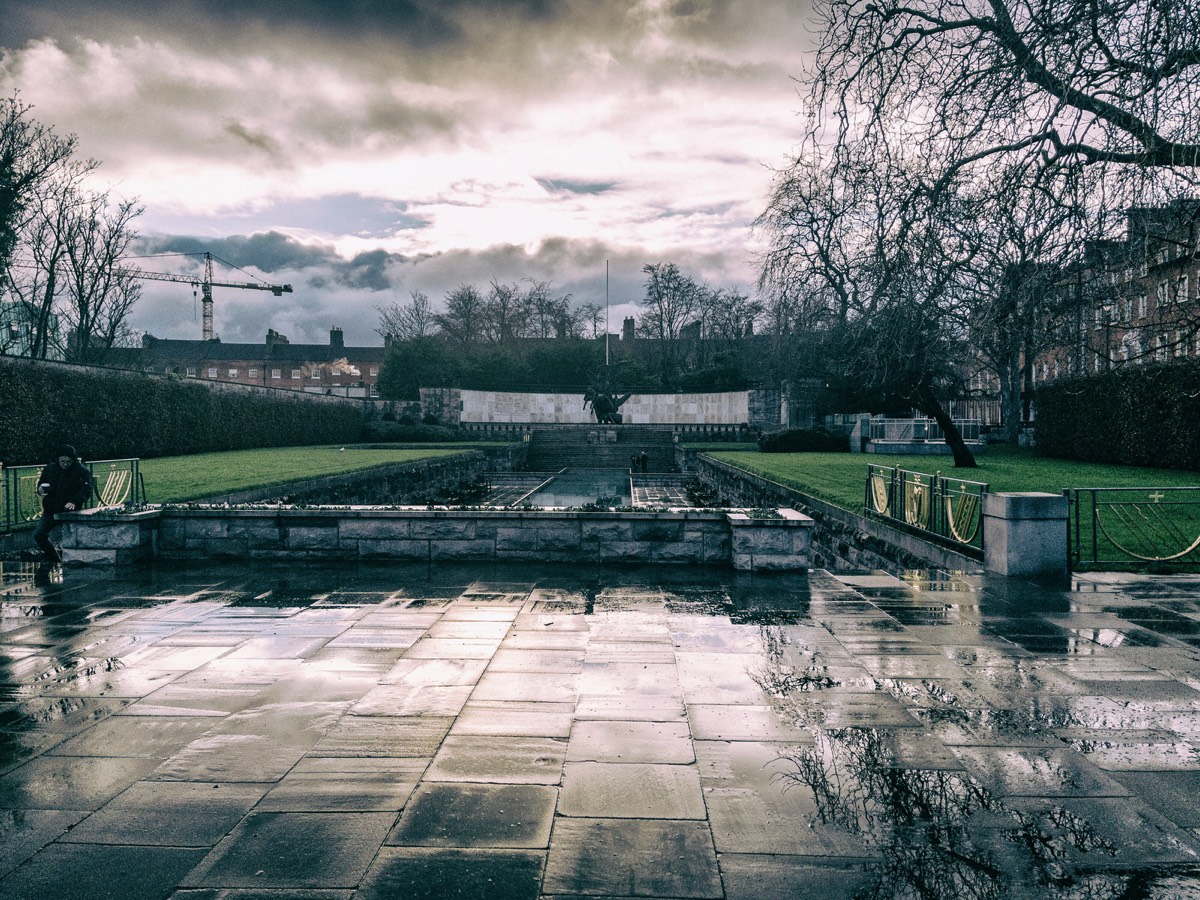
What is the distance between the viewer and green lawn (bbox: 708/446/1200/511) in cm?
1413

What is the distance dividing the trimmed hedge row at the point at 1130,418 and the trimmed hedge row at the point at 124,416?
1018 inches

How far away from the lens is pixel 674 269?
177 feet

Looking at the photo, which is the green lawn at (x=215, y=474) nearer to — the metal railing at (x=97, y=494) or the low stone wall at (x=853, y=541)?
the metal railing at (x=97, y=494)

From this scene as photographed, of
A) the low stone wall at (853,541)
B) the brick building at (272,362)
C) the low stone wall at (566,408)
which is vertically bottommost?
the low stone wall at (853,541)

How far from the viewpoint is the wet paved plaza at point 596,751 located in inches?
91.4

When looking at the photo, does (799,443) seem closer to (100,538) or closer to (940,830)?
(100,538)

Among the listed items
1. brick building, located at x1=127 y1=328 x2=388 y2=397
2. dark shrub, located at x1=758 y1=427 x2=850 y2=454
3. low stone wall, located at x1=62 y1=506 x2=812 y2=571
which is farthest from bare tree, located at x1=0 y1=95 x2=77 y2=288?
brick building, located at x1=127 y1=328 x2=388 y2=397

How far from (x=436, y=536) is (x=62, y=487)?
4.64 meters

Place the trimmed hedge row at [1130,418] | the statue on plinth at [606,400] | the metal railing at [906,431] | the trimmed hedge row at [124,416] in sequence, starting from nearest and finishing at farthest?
the trimmed hedge row at [1130,418], the trimmed hedge row at [124,416], the metal railing at [906,431], the statue on plinth at [606,400]

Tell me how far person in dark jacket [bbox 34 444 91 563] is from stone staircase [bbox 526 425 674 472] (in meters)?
25.3

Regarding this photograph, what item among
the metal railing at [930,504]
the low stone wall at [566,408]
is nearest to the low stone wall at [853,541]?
the metal railing at [930,504]

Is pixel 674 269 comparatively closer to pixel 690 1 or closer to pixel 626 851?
pixel 690 1

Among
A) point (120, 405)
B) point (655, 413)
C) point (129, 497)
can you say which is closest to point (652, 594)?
point (129, 497)

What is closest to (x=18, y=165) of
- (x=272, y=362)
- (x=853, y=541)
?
(x=853, y=541)
